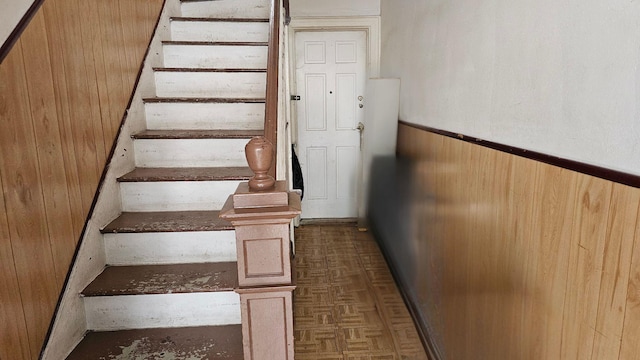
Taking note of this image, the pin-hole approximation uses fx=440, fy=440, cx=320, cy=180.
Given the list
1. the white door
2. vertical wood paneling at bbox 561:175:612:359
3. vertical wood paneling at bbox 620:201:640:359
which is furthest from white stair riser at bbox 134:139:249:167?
the white door

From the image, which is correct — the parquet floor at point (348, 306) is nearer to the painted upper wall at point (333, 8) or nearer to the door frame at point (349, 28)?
the door frame at point (349, 28)

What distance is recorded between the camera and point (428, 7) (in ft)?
8.02

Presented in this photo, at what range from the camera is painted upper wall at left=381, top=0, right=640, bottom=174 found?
924 mm

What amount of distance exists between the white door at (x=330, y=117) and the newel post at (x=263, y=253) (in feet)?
10.8

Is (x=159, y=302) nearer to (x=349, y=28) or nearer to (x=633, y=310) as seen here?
(x=633, y=310)

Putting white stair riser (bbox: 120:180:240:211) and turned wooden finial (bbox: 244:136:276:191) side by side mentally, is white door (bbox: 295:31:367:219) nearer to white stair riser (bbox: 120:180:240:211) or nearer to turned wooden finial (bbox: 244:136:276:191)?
white stair riser (bbox: 120:180:240:211)

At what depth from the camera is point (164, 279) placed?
1.70 metres

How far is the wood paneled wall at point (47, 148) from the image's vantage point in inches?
49.1

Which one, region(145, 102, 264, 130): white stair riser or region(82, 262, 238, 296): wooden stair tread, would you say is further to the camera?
region(145, 102, 264, 130): white stair riser

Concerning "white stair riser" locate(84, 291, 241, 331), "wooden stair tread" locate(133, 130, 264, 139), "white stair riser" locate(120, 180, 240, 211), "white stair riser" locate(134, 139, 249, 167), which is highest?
"wooden stair tread" locate(133, 130, 264, 139)

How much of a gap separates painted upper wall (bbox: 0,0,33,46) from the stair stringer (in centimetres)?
72

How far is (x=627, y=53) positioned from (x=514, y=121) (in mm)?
518

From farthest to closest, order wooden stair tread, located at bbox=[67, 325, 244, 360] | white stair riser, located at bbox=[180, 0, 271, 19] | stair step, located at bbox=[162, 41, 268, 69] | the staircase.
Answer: white stair riser, located at bbox=[180, 0, 271, 19], stair step, located at bbox=[162, 41, 268, 69], the staircase, wooden stair tread, located at bbox=[67, 325, 244, 360]

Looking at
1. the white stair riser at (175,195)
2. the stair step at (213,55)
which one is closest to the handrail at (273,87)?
the stair step at (213,55)
